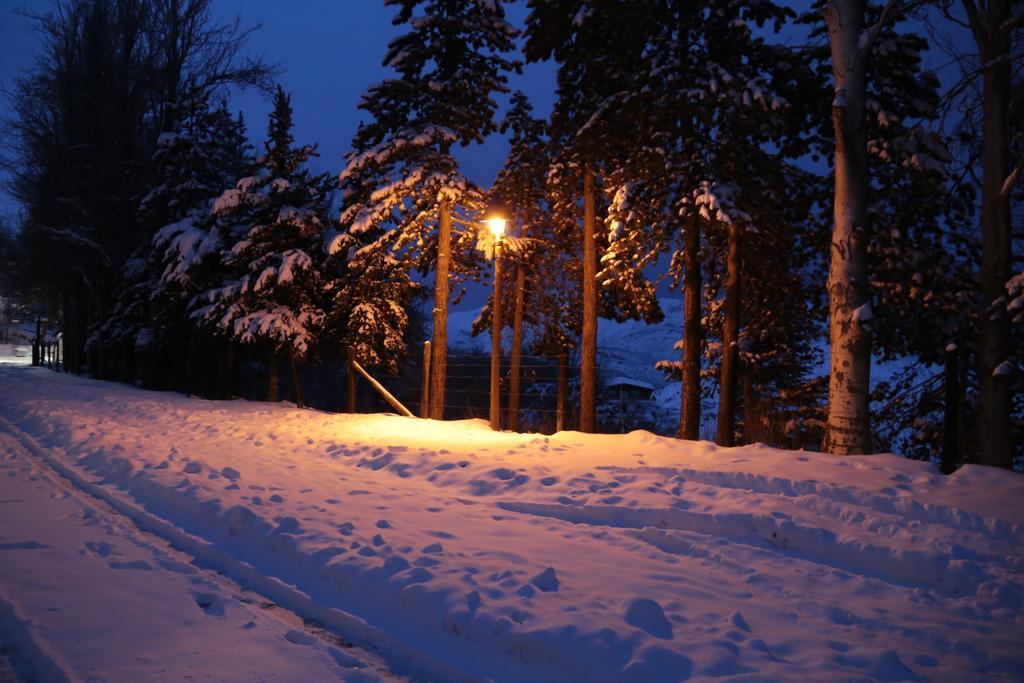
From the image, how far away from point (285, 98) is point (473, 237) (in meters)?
7.89

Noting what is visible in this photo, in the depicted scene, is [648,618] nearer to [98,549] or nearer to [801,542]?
[801,542]

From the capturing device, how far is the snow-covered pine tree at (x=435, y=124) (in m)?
13.9

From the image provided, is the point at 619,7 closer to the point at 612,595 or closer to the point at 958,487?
the point at 958,487

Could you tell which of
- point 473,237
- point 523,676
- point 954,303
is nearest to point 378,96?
point 473,237

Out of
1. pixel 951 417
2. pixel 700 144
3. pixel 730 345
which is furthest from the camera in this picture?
pixel 730 345

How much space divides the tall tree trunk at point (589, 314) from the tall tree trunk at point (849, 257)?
5830mm

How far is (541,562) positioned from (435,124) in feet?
38.6

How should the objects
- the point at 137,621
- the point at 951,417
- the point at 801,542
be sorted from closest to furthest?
the point at 137,621 → the point at 801,542 → the point at 951,417

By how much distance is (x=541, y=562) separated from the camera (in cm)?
473

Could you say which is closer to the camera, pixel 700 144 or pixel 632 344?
pixel 700 144

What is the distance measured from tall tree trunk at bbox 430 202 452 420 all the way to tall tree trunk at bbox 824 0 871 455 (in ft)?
26.9

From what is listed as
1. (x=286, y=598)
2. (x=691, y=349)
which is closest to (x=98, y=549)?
(x=286, y=598)

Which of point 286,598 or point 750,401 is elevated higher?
point 750,401

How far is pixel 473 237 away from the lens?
50.1 ft
